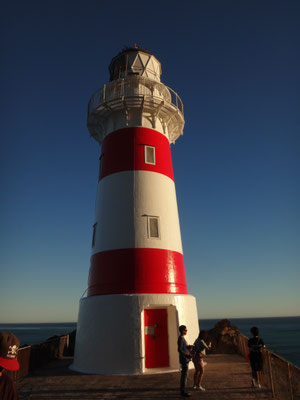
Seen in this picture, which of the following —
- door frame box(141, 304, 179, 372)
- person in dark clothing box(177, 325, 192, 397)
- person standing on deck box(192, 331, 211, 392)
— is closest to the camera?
person in dark clothing box(177, 325, 192, 397)

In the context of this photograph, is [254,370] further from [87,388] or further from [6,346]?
[6,346]

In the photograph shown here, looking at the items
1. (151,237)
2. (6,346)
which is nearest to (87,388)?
(151,237)

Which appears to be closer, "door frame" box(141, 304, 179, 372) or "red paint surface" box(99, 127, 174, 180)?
"door frame" box(141, 304, 179, 372)

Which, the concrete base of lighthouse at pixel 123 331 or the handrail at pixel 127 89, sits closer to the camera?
the concrete base of lighthouse at pixel 123 331

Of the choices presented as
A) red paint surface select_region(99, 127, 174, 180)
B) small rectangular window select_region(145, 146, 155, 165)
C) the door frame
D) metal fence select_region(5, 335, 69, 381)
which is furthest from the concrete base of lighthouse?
small rectangular window select_region(145, 146, 155, 165)

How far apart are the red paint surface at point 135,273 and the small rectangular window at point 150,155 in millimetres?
4052

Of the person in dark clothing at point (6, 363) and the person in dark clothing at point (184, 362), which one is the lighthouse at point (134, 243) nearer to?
the person in dark clothing at point (184, 362)

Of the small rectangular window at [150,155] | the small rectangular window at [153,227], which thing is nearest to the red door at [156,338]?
the small rectangular window at [153,227]

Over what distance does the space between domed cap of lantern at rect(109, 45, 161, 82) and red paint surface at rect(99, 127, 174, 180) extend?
12.4ft

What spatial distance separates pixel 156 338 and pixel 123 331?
1.34 meters

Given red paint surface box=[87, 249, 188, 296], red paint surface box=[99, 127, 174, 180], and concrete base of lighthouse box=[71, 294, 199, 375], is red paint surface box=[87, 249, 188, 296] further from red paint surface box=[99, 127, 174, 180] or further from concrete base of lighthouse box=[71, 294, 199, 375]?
red paint surface box=[99, 127, 174, 180]

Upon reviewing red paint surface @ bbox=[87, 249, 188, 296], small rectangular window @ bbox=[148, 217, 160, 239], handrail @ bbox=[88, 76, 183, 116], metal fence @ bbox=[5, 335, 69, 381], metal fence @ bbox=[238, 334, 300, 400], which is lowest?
metal fence @ bbox=[238, 334, 300, 400]

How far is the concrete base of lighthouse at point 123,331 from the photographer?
986cm

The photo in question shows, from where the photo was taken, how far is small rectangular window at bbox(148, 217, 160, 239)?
11794 millimetres
